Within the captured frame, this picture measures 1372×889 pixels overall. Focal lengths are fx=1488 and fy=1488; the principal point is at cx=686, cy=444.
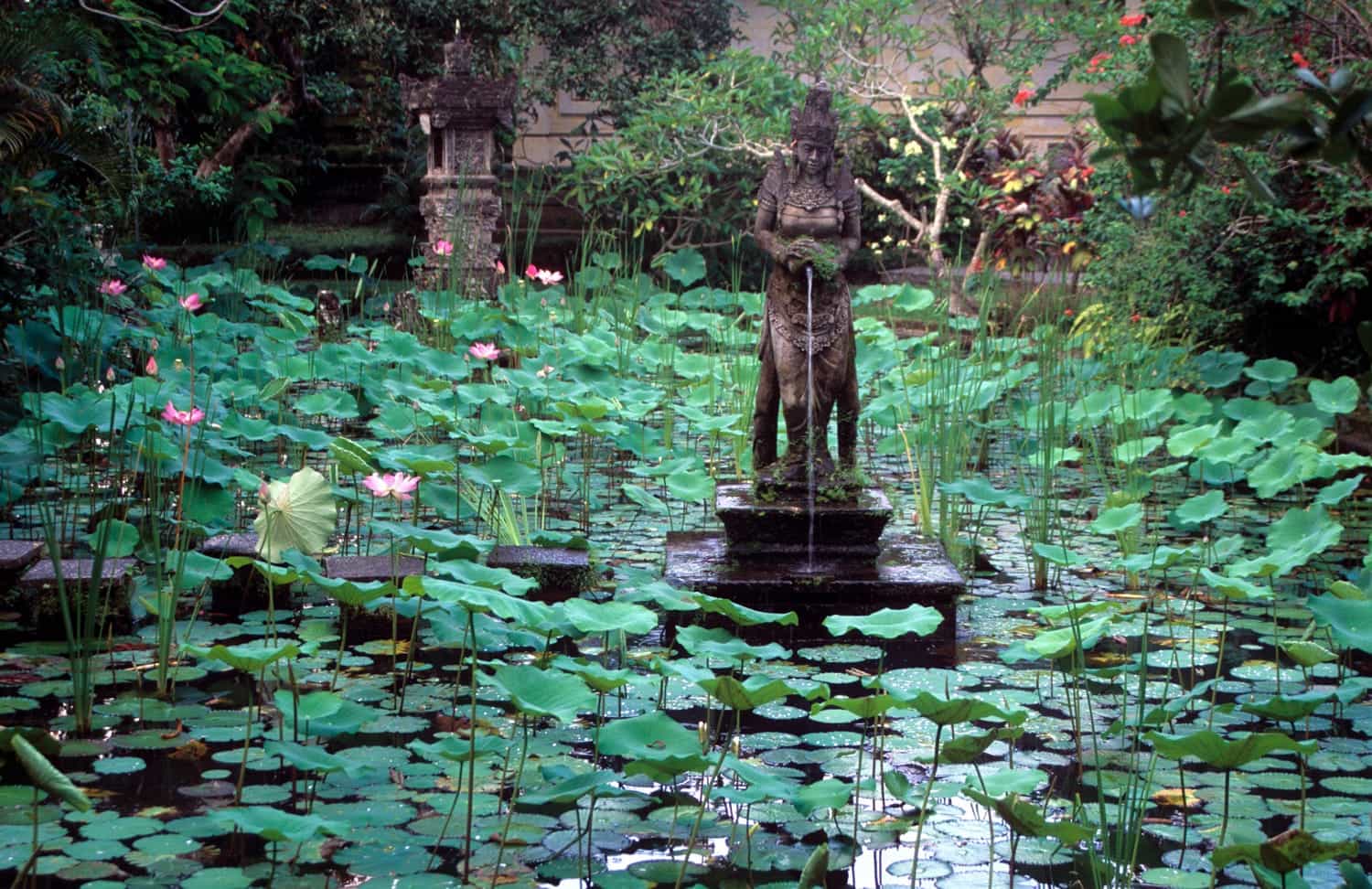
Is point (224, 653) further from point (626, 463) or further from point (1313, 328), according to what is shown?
point (1313, 328)

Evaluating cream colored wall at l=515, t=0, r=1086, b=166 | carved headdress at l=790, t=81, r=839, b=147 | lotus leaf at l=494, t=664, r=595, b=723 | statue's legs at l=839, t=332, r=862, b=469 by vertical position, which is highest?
cream colored wall at l=515, t=0, r=1086, b=166

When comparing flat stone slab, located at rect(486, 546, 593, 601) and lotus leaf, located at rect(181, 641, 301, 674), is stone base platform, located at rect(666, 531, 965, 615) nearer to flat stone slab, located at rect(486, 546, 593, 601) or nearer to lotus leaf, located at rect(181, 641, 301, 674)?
flat stone slab, located at rect(486, 546, 593, 601)

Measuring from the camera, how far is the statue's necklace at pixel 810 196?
4.86 meters

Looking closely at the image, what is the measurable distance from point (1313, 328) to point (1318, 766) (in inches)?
202

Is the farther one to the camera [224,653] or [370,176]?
[370,176]

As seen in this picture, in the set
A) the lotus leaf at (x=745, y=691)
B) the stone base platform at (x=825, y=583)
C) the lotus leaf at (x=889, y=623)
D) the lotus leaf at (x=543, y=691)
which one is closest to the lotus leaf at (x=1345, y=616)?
the lotus leaf at (x=889, y=623)

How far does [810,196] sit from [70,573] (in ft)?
8.39

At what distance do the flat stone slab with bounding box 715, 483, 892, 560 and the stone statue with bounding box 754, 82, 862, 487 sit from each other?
0.44 feet

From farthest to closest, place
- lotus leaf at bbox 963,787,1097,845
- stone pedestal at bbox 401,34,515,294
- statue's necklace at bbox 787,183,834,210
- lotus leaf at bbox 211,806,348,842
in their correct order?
stone pedestal at bbox 401,34,515,294 → statue's necklace at bbox 787,183,834,210 → lotus leaf at bbox 963,787,1097,845 → lotus leaf at bbox 211,806,348,842

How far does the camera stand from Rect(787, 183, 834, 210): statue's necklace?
15.9 feet

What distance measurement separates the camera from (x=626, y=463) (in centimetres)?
692

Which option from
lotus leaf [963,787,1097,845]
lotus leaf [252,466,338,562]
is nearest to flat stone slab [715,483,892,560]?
lotus leaf [252,466,338,562]

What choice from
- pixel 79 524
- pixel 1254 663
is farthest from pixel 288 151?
pixel 1254 663

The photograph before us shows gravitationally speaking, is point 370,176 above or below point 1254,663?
above
